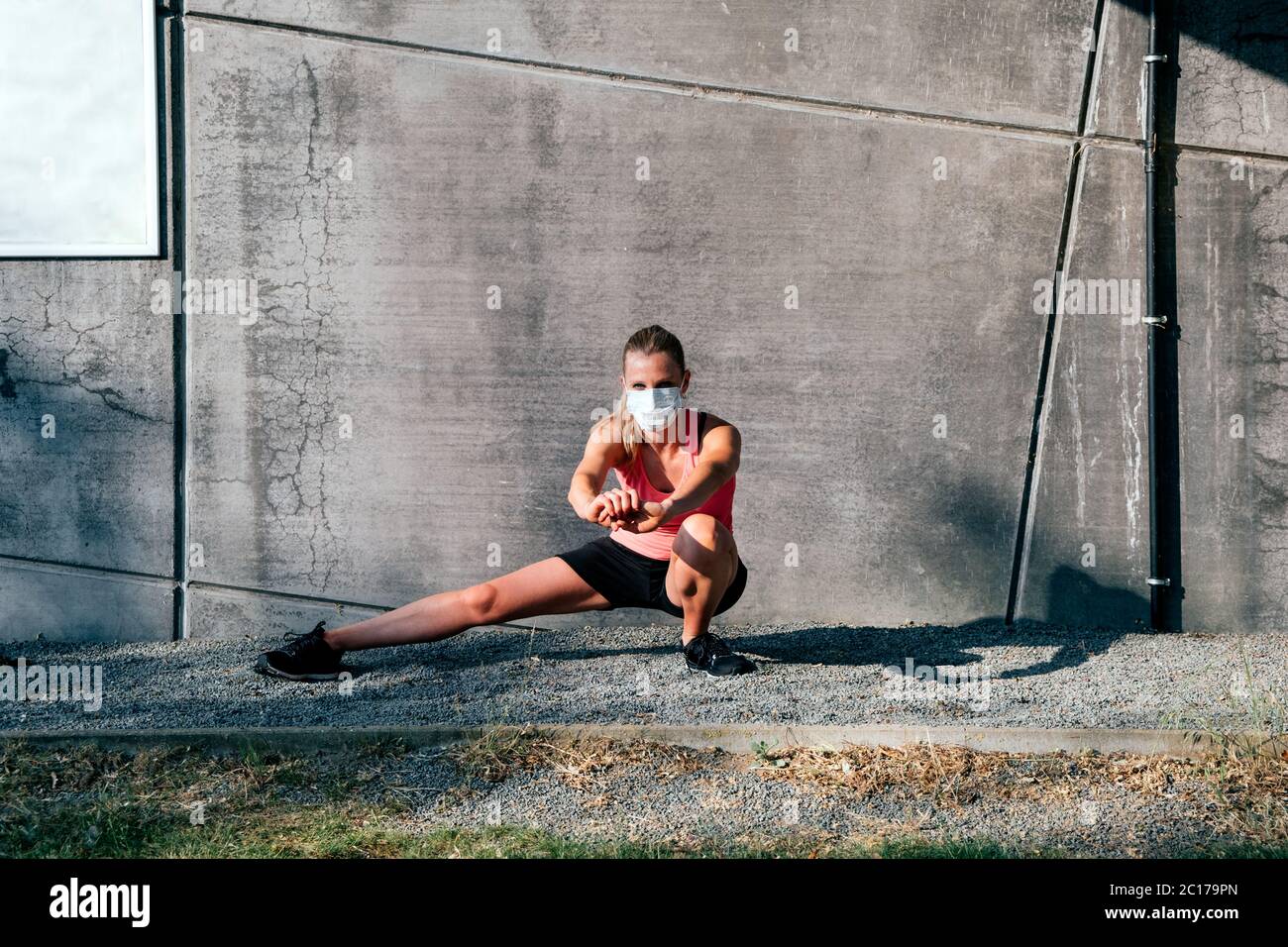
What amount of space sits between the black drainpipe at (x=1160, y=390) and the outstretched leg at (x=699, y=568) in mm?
2351

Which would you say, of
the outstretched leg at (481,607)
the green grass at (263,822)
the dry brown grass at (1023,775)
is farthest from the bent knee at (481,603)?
the dry brown grass at (1023,775)

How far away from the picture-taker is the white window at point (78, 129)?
5.53m

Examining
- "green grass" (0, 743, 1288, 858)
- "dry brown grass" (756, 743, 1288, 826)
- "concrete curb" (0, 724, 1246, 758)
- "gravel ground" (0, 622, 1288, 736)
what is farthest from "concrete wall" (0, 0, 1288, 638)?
"green grass" (0, 743, 1288, 858)

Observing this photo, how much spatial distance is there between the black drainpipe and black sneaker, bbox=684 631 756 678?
7.58 feet

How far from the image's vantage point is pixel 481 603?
4.67m

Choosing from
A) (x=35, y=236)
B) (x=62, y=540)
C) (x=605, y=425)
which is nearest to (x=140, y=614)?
(x=62, y=540)

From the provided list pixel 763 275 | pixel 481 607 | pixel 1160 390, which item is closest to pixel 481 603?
pixel 481 607

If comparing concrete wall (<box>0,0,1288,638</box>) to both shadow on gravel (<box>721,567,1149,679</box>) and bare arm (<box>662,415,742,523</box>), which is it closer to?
shadow on gravel (<box>721,567,1149,679</box>)

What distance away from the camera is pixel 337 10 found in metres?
5.59

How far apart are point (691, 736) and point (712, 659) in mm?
782

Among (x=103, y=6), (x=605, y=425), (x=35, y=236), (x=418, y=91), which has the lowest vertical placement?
(x=605, y=425)

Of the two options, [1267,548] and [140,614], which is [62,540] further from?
[1267,548]

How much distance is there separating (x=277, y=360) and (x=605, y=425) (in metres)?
1.99

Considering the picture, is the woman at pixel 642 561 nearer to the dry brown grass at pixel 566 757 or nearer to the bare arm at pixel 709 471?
the bare arm at pixel 709 471
